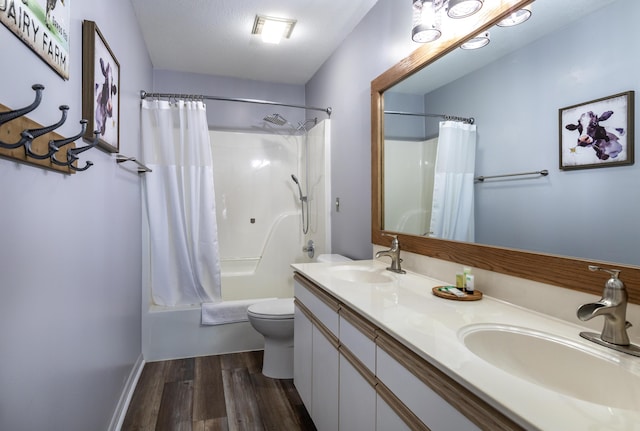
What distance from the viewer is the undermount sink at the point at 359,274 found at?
5.91 feet

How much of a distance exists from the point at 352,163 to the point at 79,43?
1.68 metres

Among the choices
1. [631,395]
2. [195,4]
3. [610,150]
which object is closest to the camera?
[631,395]

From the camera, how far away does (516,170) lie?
1230 millimetres

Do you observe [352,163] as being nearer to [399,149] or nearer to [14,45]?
[399,149]

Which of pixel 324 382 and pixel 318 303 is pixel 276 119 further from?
pixel 324 382

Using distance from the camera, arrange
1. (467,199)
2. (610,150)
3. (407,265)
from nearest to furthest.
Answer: (610,150), (467,199), (407,265)

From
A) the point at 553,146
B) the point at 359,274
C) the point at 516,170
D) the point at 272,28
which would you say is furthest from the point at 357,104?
the point at 553,146

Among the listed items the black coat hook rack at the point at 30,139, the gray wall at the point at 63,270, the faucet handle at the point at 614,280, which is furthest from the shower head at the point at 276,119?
the faucet handle at the point at 614,280

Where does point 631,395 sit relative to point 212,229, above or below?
below

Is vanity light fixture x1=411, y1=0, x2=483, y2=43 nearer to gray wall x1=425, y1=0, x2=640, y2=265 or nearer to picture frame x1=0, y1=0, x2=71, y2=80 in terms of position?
gray wall x1=425, y1=0, x2=640, y2=265

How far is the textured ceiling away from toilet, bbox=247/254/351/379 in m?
1.96

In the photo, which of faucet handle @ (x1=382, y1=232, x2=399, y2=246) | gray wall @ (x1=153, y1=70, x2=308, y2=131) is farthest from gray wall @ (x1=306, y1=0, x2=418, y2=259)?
gray wall @ (x1=153, y1=70, x2=308, y2=131)

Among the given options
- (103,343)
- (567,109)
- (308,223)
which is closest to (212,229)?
(308,223)

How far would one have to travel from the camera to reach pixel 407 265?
1.85 m
